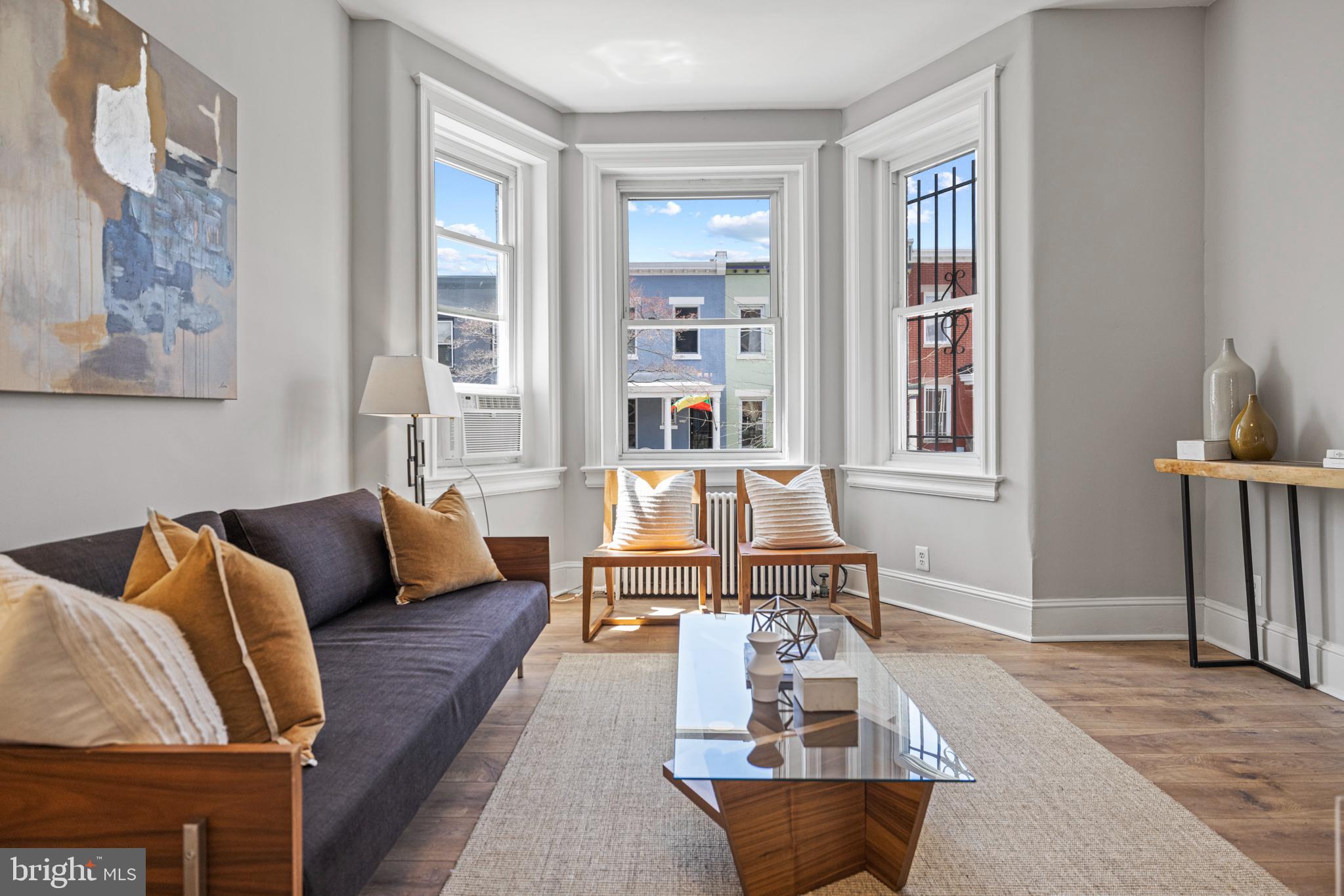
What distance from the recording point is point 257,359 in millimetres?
2814

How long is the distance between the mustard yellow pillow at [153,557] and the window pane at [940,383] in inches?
143

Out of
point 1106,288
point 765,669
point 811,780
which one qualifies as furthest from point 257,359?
point 1106,288

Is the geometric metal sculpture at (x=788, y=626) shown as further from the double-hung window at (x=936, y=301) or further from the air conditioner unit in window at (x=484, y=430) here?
the air conditioner unit in window at (x=484, y=430)

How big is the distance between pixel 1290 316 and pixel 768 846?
298cm

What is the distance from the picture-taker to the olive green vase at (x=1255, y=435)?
120 inches

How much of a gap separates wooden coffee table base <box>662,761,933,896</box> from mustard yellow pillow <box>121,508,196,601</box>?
3.47 ft

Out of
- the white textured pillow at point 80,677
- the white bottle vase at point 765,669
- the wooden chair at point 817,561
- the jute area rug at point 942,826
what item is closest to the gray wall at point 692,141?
the wooden chair at point 817,561

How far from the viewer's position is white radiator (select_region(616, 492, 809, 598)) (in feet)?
14.7

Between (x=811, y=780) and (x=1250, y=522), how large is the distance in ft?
9.50

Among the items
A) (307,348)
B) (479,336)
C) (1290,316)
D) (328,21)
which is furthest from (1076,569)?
(328,21)

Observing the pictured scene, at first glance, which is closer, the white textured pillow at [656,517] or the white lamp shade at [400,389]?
the white lamp shade at [400,389]

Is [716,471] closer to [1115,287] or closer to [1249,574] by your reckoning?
[1115,287]

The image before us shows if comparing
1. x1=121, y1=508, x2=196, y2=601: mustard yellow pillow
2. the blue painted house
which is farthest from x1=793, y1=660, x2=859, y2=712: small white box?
the blue painted house

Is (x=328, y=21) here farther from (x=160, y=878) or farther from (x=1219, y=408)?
(x=1219, y=408)
